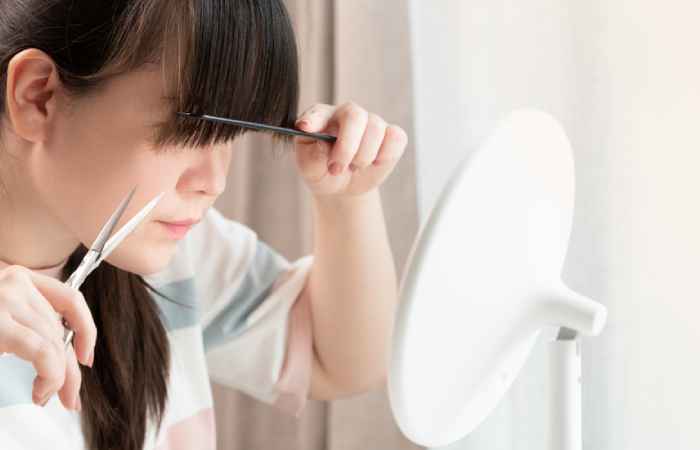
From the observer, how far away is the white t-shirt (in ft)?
3.20

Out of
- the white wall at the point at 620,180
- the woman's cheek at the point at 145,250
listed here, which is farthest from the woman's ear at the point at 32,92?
the white wall at the point at 620,180

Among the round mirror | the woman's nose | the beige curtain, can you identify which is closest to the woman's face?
the woman's nose

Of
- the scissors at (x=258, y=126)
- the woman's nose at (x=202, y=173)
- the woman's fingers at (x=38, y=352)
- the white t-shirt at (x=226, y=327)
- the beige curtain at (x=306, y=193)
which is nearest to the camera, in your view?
the woman's fingers at (x=38, y=352)

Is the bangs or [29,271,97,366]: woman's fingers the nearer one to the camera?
[29,271,97,366]: woman's fingers

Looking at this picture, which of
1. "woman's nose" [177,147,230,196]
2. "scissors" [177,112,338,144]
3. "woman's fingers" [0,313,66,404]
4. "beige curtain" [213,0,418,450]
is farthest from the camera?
"beige curtain" [213,0,418,450]

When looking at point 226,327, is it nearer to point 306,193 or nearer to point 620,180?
point 306,193

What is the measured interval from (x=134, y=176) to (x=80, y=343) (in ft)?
0.71

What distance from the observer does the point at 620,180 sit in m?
0.84

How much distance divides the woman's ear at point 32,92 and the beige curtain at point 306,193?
50cm

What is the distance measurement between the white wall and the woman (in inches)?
7.6

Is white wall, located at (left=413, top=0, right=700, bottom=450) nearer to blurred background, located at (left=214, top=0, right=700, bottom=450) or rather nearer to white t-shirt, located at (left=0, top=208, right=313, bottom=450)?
blurred background, located at (left=214, top=0, right=700, bottom=450)

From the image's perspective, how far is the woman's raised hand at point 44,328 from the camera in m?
0.48

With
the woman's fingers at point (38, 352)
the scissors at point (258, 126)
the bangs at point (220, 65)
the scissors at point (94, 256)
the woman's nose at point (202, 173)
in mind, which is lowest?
the woman's fingers at point (38, 352)

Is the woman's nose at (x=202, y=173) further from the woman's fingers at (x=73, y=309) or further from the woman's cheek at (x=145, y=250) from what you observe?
the woman's fingers at (x=73, y=309)
